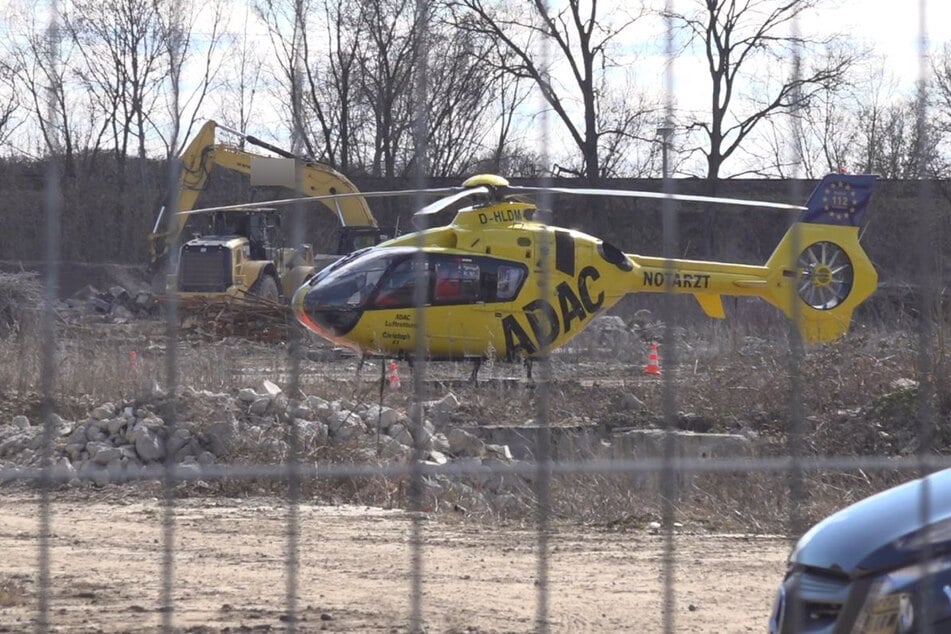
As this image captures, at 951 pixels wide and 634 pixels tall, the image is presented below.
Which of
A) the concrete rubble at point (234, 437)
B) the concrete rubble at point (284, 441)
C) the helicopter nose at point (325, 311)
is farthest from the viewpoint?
the helicopter nose at point (325, 311)

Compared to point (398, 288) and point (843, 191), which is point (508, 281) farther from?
point (843, 191)

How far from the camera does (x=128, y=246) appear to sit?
8.01 metres

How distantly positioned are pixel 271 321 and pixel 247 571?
1067cm

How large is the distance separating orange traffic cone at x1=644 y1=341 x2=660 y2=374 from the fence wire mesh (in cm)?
302

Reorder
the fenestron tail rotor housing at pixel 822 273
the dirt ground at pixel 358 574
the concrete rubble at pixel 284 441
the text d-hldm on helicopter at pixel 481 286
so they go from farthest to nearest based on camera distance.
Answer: the text d-hldm on helicopter at pixel 481 286 < the concrete rubble at pixel 284 441 < the fenestron tail rotor housing at pixel 822 273 < the dirt ground at pixel 358 574

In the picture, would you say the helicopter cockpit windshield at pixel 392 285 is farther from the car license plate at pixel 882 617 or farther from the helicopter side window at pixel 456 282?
the car license plate at pixel 882 617

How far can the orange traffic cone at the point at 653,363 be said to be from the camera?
1626 centimetres

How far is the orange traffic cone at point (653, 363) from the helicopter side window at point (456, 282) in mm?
2334

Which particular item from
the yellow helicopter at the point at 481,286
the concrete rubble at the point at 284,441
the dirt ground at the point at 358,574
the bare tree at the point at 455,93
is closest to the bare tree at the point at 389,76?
the bare tree at the point at 455,93

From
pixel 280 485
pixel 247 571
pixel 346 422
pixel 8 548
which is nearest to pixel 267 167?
pixel 247 571

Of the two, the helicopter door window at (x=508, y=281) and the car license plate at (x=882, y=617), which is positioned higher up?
the helicopter door window at (x=508, y=281)

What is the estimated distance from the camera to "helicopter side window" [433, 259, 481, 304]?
16.0m

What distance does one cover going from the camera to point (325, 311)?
16375 mm

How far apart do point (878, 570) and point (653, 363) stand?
13.8m
